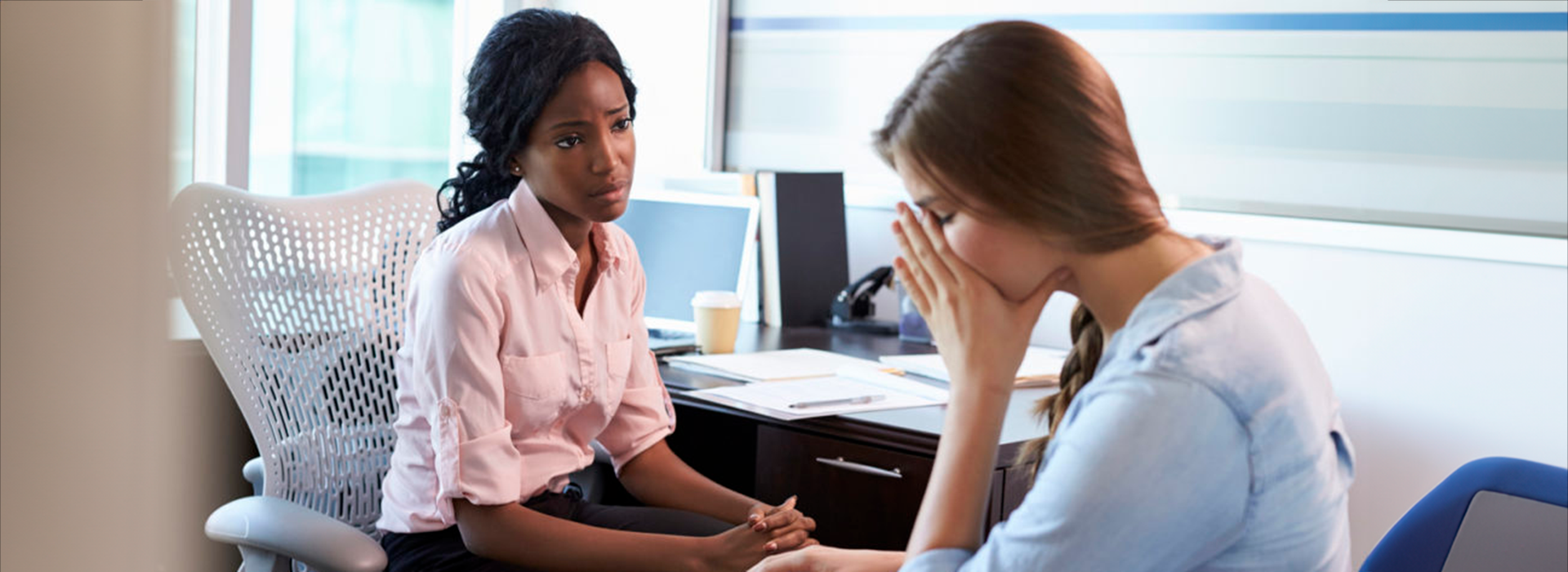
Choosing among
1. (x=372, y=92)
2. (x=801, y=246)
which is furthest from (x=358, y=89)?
(x=801, y=246)

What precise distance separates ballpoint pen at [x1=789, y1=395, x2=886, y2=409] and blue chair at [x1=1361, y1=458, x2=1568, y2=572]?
663 millimetres

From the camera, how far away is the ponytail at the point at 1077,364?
114 cm

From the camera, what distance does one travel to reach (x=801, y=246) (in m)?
2.44

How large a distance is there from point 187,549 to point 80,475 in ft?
0.08

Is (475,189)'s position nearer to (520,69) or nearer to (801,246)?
(520,69)

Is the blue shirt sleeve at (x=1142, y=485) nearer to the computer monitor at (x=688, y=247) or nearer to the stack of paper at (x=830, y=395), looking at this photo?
the stack of paper at (x=830, y=395)

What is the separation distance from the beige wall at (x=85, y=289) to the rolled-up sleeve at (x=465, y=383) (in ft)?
3.95

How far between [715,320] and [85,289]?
6.35 feet

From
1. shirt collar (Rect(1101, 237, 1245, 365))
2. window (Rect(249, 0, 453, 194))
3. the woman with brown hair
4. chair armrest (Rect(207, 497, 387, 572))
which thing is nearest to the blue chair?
the woman with brown hair

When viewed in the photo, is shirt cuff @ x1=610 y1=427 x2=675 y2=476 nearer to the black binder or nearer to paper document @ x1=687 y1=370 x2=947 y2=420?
paper document @ x1=687 y1=370 x2=947 y2=420

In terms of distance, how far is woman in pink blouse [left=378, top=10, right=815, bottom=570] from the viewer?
1.37 m

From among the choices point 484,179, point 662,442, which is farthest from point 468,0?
point 662,442

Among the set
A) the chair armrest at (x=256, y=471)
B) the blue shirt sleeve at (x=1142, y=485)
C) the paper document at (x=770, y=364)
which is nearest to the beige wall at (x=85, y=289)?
the blue shirt sleeve at (x=1142, y=485)

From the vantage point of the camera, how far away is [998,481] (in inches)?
59.8
